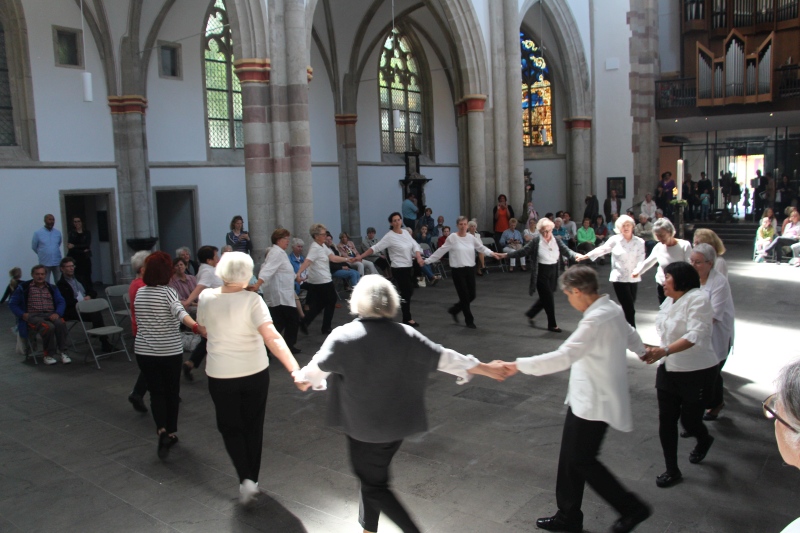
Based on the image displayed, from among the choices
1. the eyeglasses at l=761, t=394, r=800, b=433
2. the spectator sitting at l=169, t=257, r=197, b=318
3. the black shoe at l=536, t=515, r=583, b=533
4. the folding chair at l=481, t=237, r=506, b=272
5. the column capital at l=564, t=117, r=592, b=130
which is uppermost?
the column capital at l=564, t=117, r=592, b=130

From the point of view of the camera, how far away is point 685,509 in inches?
154

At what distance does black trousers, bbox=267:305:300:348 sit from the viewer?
7.90 m

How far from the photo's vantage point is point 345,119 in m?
19.4

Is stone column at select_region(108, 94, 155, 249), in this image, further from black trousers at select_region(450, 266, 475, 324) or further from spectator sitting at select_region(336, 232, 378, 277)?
black trousers at select_region(450, 266, 475, 324)

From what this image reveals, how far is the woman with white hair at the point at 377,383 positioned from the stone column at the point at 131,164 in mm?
12671

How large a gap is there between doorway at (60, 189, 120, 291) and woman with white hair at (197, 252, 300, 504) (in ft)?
38.7

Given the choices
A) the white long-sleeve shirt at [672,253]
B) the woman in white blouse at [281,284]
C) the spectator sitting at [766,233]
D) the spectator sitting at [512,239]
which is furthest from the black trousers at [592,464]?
the spectator sitting at [766,233]

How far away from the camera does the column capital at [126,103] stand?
14.6 metres

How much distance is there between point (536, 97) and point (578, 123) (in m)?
2.63

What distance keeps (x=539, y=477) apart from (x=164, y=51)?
14217 millimetres

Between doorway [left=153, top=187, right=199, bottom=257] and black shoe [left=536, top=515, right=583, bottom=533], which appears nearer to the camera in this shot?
black shoe [left=536, top=515, right=583, bottom=533]

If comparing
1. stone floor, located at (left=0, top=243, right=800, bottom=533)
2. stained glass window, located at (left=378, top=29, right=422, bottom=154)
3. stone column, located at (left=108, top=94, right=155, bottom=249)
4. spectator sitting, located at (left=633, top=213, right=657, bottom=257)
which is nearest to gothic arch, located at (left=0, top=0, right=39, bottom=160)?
stone column, located at (left=108, top=94, right=155, bottom=249)

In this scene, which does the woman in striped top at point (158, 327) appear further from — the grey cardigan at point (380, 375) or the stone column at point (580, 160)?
the stone column at point (580, 160)

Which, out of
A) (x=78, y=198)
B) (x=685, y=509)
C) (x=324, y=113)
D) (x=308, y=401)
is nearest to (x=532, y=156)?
(x=324, y=113)
